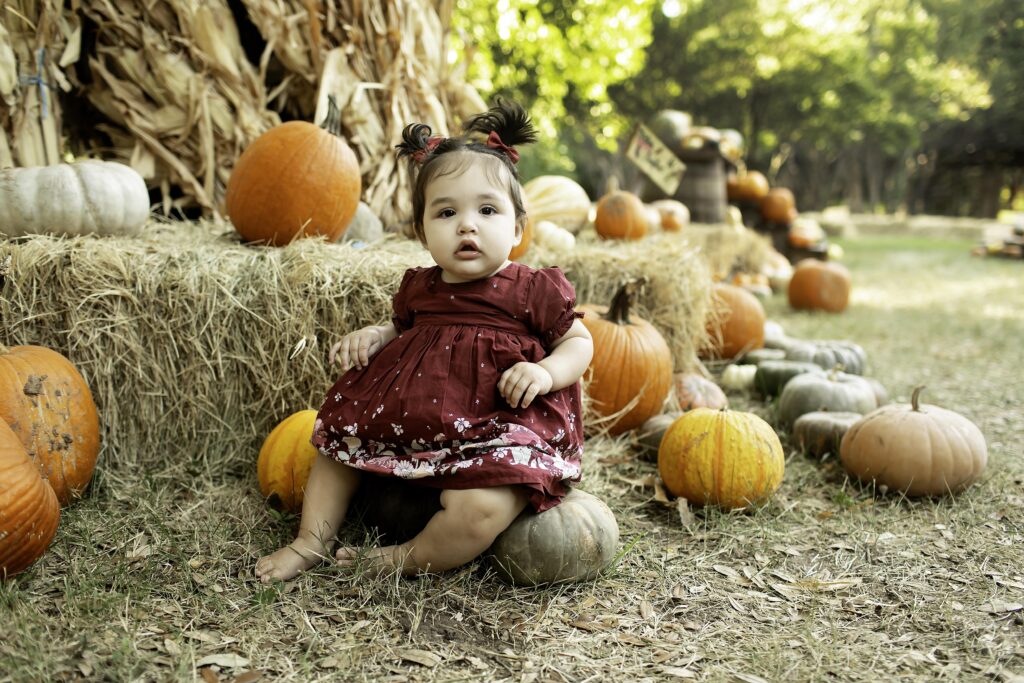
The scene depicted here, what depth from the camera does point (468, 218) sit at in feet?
6.32

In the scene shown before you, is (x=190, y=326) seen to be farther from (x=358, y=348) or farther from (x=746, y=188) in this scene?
(x=746, y=188)

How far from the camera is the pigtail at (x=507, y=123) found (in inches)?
81.6

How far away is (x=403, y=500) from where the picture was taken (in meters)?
2.04

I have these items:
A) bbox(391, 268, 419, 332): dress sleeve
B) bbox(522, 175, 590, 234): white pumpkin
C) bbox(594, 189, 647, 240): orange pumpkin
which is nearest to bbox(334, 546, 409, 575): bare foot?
bbox(391, 268, 419, 332): dress sleeve

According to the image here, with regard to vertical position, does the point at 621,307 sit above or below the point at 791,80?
below

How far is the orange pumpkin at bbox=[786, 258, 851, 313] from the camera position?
6176 mm

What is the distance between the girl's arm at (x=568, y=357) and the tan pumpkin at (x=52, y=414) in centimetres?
146

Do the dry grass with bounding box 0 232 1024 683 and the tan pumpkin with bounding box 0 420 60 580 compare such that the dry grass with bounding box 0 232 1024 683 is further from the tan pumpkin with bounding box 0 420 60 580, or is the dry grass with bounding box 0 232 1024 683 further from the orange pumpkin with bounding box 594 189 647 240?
the orange pumpkin with bounding box 594 189 647 240

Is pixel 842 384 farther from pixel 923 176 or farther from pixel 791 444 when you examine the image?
pixel 923 176

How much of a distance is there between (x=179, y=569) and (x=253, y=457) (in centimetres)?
79

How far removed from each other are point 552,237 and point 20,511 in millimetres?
2829

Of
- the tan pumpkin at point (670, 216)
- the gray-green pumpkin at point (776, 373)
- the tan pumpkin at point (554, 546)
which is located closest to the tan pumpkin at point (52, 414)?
the tan pumpkin at point (554, 546)

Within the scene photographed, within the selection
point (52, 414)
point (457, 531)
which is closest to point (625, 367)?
point (457, 531)

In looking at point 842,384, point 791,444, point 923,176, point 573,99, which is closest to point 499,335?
point 791,444
